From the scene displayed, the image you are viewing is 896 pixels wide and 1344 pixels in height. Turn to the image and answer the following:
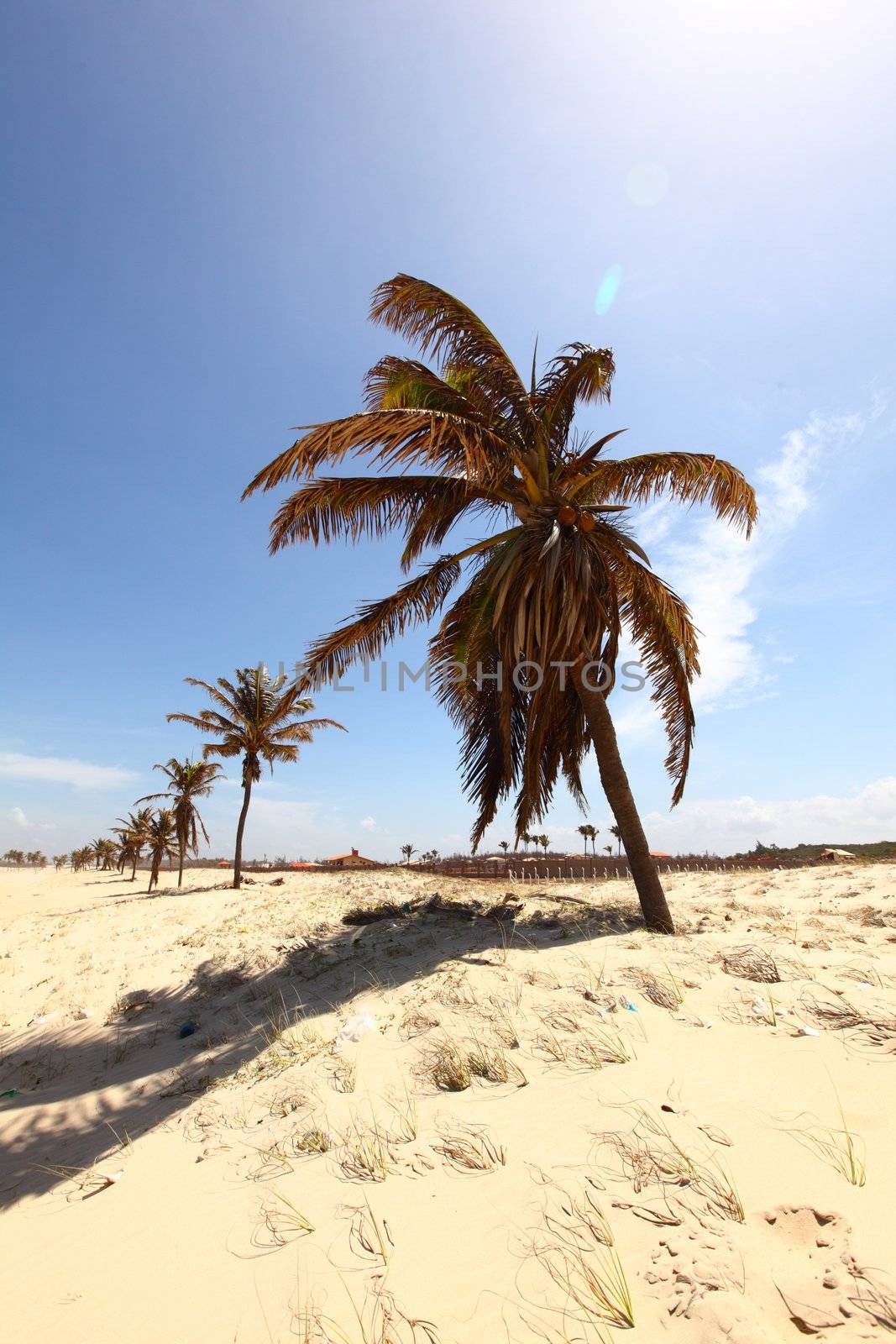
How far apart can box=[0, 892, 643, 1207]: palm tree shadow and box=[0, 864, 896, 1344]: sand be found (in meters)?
0.05

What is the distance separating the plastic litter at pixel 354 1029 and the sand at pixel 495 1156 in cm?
4

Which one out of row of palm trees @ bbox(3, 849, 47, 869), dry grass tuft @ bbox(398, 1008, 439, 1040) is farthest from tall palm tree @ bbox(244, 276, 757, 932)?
row of palm trees @ bbox(3, 849, 47, 869)

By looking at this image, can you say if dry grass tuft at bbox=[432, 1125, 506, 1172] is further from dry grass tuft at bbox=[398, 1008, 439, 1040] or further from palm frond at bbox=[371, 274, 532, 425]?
palm frond at bbox=[371, 274, 532, 425]

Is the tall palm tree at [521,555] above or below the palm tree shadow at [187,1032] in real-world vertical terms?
above

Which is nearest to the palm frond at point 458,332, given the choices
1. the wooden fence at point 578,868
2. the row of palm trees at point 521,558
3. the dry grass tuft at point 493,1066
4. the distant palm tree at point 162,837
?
the row of palm trees at point 521,558

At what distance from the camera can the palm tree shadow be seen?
465 cm

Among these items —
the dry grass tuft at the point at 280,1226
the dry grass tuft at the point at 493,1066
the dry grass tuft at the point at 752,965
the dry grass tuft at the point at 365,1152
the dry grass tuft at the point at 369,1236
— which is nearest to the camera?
the dry grass tuft at the point at 369,1236

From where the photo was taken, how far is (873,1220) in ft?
6.08

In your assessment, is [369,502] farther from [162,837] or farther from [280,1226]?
[162,837]

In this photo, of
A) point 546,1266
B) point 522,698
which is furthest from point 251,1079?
point 522,698

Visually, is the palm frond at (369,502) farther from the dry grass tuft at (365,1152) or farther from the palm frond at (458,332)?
the dry grass tuft at (365,1152)

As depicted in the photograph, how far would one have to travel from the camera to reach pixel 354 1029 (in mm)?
4828

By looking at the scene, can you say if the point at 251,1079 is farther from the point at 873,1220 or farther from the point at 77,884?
the point at 77,884

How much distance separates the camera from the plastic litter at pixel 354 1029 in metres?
4.71
